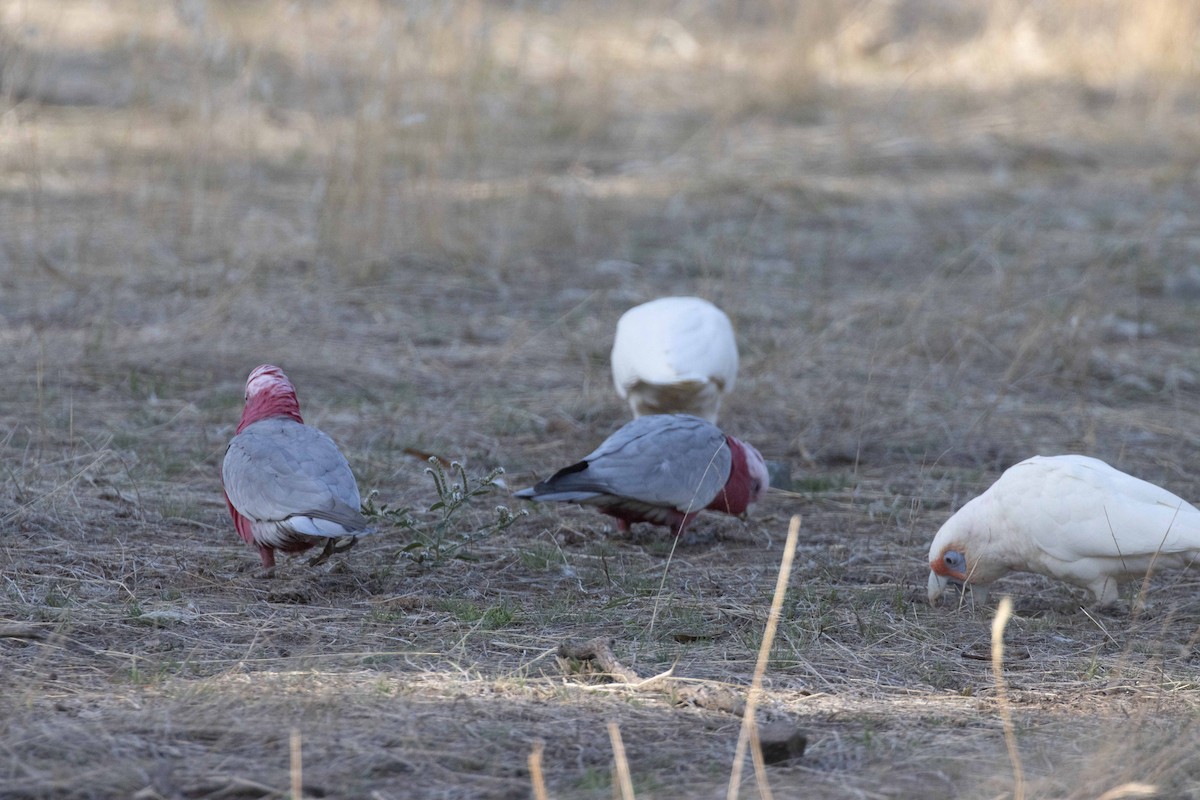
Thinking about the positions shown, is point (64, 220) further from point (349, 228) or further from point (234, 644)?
point (234, 644)

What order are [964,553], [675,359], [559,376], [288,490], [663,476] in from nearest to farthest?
[288,490] → [964,553] → [663,476] → [675,359] → [559,376]

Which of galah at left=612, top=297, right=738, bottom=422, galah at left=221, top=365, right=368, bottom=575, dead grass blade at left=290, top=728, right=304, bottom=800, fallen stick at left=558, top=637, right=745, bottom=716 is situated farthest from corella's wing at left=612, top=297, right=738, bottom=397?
dead grass blade at left=290, top=728, right=304, bottom=800

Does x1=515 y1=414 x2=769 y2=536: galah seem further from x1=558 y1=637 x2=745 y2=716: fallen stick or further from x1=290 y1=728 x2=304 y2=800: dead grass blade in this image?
x1=290 y1=728 x2=304 y2=800: dead grass blade

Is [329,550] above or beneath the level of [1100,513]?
beneath

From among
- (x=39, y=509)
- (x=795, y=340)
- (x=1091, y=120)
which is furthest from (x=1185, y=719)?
(x=1091, y=120)

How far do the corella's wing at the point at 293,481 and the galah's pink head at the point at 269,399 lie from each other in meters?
0.14

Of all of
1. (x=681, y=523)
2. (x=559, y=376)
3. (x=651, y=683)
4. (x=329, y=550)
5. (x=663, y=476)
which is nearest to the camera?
(x=651, y=683)

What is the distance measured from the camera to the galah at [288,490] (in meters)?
3.12

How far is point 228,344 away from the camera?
218 inches

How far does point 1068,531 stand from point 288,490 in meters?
1.95

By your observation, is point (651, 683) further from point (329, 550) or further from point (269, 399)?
point (269, 399)

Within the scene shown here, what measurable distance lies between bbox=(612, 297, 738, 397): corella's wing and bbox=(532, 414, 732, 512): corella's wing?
1.85 ft

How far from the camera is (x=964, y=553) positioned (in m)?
3.49

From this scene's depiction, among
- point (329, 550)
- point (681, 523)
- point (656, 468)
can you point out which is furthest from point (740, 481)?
point (329, 550)
